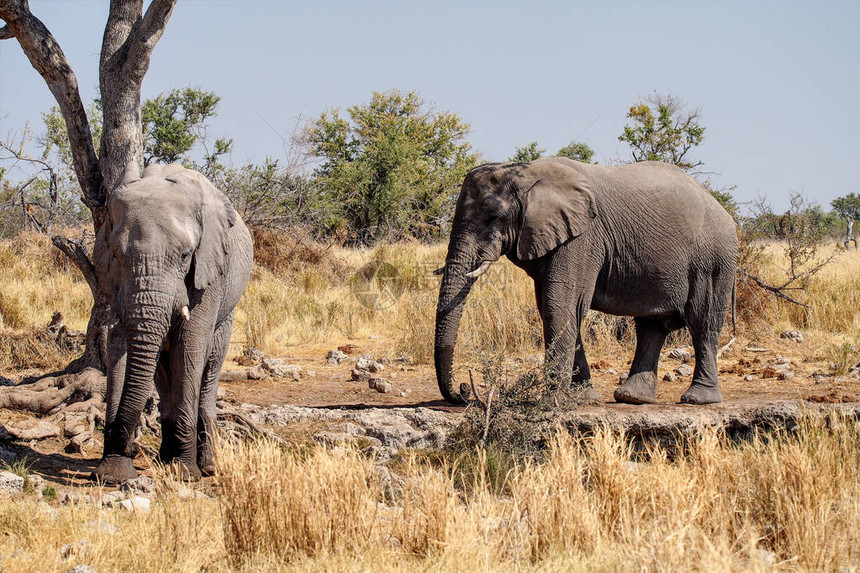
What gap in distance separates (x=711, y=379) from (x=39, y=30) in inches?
278

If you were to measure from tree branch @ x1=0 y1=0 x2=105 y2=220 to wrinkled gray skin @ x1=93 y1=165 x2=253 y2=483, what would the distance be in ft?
8.08

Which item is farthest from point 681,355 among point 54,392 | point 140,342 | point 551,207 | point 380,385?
point 140,342

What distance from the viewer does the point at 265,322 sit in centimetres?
1270

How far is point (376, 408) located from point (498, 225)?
1972 millimetres

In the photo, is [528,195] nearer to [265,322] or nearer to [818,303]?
[265,322]

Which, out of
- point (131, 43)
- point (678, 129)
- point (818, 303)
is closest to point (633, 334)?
point (818, 303)

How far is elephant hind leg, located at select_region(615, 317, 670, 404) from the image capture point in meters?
8.63

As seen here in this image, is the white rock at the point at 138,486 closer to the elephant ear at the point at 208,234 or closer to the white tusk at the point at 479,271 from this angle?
the elephant ear at the point at 208,234

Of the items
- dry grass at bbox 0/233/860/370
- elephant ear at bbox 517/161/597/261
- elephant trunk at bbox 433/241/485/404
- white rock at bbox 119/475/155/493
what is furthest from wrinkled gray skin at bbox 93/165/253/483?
dry grass at bbox 0/233/860/370

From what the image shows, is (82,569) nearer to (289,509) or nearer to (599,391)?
(289,509)

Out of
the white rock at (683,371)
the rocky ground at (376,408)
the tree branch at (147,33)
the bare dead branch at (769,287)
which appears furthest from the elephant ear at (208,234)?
the bare dead branch at (769,287)

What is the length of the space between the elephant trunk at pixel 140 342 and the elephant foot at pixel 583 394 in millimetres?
3342

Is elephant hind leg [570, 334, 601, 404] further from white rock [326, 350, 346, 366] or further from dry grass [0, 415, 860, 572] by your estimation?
white rock [326, 350, 346, 366]

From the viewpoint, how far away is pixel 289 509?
14.8 feet
